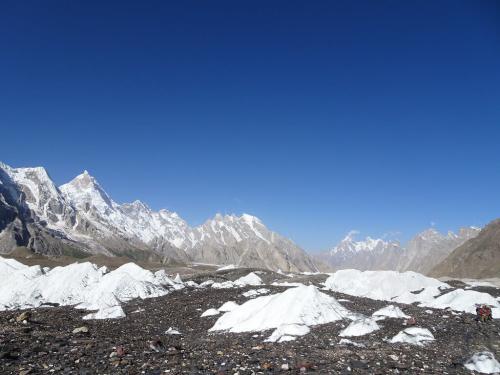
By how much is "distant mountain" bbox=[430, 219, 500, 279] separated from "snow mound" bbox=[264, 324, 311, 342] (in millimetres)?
161400

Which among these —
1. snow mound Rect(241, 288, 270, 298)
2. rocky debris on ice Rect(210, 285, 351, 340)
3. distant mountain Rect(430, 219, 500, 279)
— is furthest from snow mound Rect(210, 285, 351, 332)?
distant mountain Rect(430, 219, 500, 279)

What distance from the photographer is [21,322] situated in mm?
28312

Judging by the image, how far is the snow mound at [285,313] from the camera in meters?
25.3

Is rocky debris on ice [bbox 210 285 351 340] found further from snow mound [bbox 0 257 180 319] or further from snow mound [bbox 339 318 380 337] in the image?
snow mound [bbox 0 257 180 319]

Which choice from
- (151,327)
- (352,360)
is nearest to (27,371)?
(352,360)

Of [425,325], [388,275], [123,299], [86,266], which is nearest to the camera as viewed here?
[425,325]

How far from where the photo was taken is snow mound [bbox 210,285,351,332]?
25.3m

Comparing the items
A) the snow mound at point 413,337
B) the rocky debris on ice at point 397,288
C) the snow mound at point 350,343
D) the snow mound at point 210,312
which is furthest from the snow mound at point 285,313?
the rocky debris on ice at point 397,288

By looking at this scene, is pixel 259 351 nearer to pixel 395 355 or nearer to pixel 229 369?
pixel 229 369

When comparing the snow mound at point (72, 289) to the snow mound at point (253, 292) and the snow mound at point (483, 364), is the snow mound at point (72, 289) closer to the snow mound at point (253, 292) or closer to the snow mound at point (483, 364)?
the snow mound at point (253, 292)

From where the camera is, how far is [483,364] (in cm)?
1661

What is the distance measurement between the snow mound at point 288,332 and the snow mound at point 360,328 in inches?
78.9

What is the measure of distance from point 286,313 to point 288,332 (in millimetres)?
3443

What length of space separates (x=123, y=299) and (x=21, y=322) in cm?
1821
